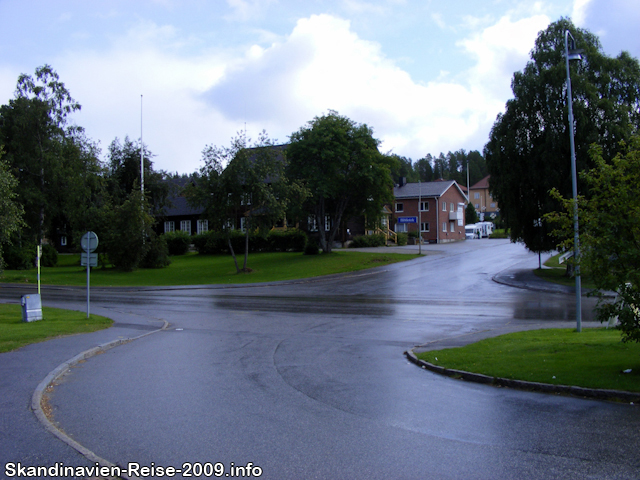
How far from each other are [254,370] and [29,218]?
44.1 m

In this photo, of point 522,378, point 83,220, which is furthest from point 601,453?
point 83,220

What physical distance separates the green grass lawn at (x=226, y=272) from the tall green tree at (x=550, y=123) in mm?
11592

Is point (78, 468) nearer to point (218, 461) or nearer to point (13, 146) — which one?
point (218, 461)

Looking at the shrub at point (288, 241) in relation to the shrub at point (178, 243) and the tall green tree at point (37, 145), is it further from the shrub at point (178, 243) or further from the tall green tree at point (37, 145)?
the tall green tree at point (37, 145)

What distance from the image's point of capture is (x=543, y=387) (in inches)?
313

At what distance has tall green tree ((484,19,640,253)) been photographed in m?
27.6

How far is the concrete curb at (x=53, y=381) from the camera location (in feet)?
16.7

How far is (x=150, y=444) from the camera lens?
558 cm

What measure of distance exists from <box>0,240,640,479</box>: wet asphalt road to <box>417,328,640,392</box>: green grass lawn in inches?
24.3

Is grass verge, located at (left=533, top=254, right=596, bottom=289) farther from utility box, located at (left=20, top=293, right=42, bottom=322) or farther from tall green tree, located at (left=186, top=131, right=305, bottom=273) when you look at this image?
utility box, located at (left=20, top=293, right=42, bottom=322)

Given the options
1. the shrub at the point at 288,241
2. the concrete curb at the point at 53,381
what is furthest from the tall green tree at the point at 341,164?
the concrete curb at the point at 53,381

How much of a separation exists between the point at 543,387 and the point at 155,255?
3982cm

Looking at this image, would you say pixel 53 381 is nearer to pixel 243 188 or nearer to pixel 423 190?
pixel 243 188

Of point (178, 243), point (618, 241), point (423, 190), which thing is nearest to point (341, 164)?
point (178, 243)
